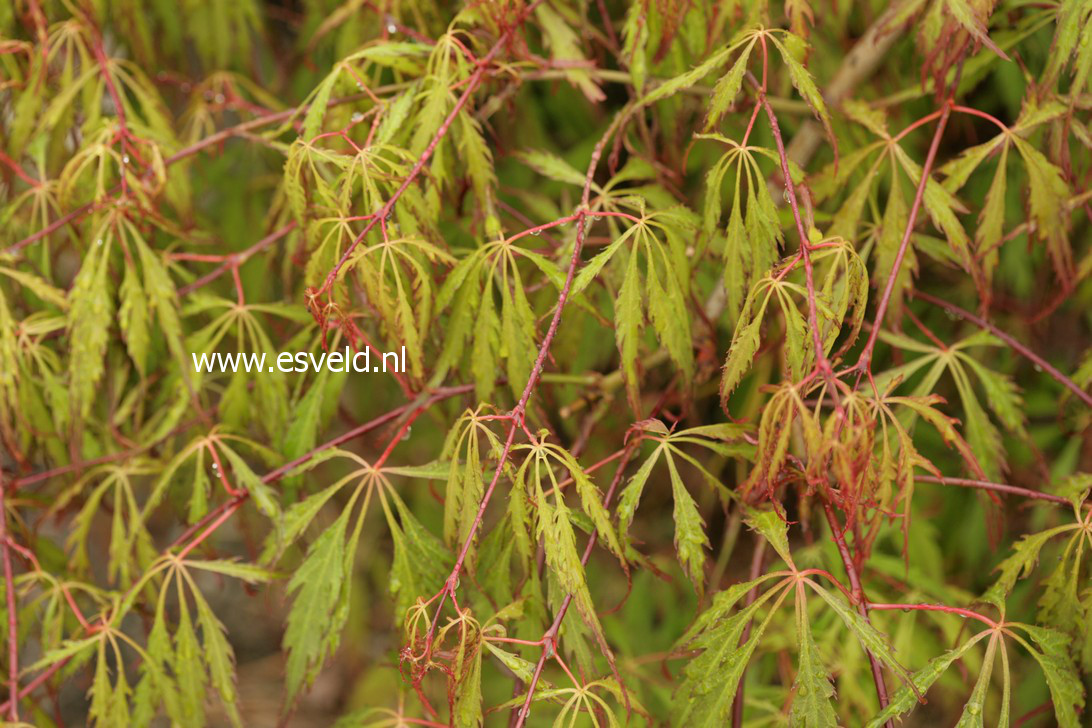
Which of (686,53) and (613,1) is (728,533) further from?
(613,1)

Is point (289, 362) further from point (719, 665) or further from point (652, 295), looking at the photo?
point (719, 665)

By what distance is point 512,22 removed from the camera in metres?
0.96

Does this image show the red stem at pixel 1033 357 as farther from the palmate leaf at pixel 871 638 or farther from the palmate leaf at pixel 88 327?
the palmate leaf at pixel 88 327

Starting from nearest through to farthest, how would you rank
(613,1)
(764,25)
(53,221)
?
(764,25), (53,221), (613,1)

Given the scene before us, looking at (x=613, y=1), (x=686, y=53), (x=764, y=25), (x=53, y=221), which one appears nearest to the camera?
(x=764, y=25)

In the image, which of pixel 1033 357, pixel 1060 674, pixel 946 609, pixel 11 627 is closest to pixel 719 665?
pixel 946 609

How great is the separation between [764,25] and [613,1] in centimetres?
53

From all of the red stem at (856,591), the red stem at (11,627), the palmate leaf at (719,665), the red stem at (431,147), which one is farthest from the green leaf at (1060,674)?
the red stem at (11,627)

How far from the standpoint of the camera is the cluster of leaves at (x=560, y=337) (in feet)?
2.66

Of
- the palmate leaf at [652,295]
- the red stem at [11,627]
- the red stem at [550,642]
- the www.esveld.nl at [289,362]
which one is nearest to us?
the red stem at [550,642]

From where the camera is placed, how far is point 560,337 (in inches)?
41.3

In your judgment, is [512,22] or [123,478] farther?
[123,478]

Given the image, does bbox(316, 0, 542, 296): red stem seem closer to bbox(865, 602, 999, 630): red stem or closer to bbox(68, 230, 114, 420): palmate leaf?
bbox(68, 230, 114, 420): palmate leaf

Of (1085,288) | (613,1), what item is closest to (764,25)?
(613,1)
